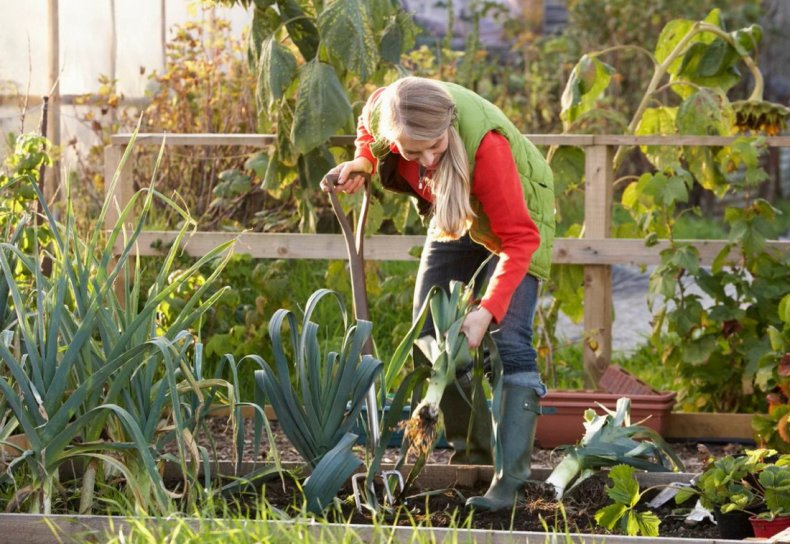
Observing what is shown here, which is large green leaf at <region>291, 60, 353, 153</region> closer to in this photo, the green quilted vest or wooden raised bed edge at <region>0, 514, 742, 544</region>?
the green quilted vest

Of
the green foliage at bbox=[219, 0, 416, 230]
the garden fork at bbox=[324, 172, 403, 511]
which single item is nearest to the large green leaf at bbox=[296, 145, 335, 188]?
the green foliage at bbox=[219, 0, 416, 230]

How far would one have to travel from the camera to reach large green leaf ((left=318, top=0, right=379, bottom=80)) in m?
4.16

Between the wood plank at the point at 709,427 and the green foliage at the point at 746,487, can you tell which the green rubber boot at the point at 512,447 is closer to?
the green foliage at the point at 746,487

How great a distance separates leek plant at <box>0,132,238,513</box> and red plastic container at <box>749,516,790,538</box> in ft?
3.88

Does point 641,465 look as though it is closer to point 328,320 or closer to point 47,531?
point 47,531

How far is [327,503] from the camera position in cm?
259

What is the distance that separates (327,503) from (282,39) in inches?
100

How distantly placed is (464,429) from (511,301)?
408 millimetres

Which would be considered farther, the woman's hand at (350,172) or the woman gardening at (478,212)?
the woman's hand at (350,172)

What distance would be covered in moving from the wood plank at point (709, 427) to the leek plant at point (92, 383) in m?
2.03

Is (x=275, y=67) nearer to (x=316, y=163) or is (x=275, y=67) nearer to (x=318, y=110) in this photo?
(x=318, y=110)

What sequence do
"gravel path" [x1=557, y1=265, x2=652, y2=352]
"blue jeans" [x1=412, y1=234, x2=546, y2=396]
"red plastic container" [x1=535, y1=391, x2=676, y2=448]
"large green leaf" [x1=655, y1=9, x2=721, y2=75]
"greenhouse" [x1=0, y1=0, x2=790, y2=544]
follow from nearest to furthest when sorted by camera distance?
"greenhouse" [x1=0, y1=0, x2=790, y2=544], "blue jeans" [x1=412, y1=234, x2=546, y2=396], "red plastic container" [x1=535, y1=391, x2=676, y2=448], "large green leaf" [x1=655, y1=9, x2=721, y2=75], "gravel path" [x1=557, y1=265, x2=652, y2=352]

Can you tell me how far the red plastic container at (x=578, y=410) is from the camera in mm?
4023

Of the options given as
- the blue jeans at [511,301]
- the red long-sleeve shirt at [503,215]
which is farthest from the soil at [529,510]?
the red long-sleeve shirt at [503,215]
